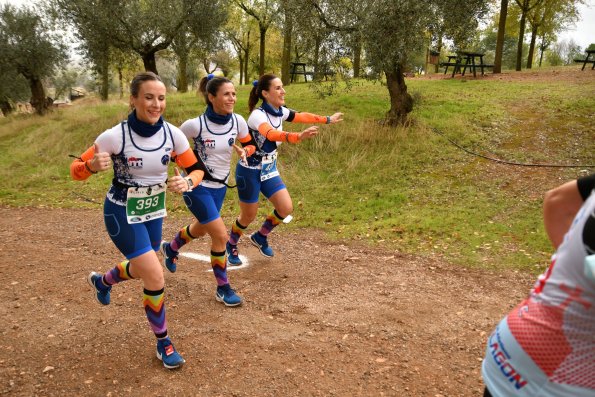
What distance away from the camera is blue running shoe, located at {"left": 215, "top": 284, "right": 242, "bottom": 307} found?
5.08 meters

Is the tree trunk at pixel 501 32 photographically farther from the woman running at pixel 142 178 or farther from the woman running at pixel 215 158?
the woman running at pixel 142 178

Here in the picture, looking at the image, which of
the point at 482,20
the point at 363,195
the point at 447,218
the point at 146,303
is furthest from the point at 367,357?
the point at 482,20

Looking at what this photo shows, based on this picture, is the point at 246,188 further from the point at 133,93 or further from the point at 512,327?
the point at 512,327

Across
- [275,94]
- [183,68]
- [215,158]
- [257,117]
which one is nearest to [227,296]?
[215,158]

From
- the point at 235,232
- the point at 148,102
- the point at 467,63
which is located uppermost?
the point at 467,63

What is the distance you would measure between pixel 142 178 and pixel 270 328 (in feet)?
6.34

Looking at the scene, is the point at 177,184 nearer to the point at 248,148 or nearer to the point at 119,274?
the point at 119,274

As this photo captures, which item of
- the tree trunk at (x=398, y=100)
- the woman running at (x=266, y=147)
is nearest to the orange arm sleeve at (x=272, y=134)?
the woman running at (x=266, y=147)

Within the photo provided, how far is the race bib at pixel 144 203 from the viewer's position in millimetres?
3986

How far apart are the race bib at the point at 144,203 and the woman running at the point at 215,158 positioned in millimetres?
801

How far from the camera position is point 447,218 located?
7.94 meters

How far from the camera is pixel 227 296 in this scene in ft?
16.8

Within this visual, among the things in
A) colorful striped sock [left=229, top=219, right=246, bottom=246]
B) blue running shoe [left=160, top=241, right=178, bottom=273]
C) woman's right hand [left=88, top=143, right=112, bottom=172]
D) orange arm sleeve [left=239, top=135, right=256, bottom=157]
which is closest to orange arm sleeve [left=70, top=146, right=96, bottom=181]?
woman's right hand [left=88, top=143, right=112, bottom=172]

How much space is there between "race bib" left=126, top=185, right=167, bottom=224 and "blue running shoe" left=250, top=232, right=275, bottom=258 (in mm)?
2643
